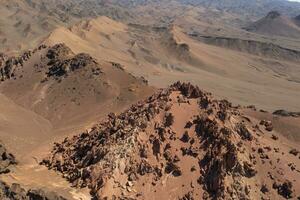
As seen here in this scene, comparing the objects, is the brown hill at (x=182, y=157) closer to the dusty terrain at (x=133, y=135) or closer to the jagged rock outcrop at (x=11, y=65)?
the dusty terrain at (x=133, y=135)

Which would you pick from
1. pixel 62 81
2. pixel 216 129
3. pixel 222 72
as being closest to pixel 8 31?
pixel 222 72

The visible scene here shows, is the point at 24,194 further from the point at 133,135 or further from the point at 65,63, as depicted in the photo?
the point at 65,63

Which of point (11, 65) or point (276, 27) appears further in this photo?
point (276, 27)

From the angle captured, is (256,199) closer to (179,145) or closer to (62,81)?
(179,145)

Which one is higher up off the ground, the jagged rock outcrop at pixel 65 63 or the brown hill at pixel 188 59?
the jagged rock outcrop at pixel 65 63

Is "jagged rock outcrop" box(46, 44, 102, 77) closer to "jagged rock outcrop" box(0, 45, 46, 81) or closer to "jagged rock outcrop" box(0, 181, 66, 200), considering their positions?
"jagged rock outcrop" box(0, 45, 46, 81)

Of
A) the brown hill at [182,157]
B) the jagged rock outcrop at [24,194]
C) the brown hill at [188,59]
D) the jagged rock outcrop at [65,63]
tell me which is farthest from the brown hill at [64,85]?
the brown hill at [188,59]

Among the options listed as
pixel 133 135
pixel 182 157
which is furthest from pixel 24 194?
pixel 182 157
